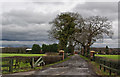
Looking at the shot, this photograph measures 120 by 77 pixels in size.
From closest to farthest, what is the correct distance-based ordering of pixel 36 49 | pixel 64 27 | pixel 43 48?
pixel 64 27, pixel 36 49, pixel 43 48

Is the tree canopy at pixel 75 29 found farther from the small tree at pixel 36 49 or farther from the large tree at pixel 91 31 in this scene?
the small tree at pixel 36 49

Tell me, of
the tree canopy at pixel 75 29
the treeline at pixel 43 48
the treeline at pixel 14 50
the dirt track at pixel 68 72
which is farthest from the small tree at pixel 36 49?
the dirt track at pixel 68 72

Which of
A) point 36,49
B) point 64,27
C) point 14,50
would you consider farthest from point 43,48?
point 64,27

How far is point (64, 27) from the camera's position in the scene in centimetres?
2994

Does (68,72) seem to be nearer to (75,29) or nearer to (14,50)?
(75,29)

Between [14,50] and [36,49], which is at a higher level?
[14,50]

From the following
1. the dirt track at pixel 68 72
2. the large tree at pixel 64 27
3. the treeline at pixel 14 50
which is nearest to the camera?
the dirt track at pixel 68 72

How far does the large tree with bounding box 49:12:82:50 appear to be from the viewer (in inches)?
1161

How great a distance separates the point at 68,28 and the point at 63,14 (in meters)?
3.48

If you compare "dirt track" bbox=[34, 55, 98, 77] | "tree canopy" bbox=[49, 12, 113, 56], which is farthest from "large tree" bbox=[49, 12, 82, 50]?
"dirt track" bbox=[34, 55, 98, 77]

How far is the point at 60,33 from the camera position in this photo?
96.6 ft

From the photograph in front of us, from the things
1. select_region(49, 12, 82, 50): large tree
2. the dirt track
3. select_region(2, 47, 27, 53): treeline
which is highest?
select_region(49, 12, 82, 50): large tree

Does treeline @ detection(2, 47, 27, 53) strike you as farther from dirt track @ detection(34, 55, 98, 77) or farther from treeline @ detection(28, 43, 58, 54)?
dirt track @ detection(34, 55, 98, 77)

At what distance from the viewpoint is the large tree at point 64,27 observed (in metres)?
29.5
